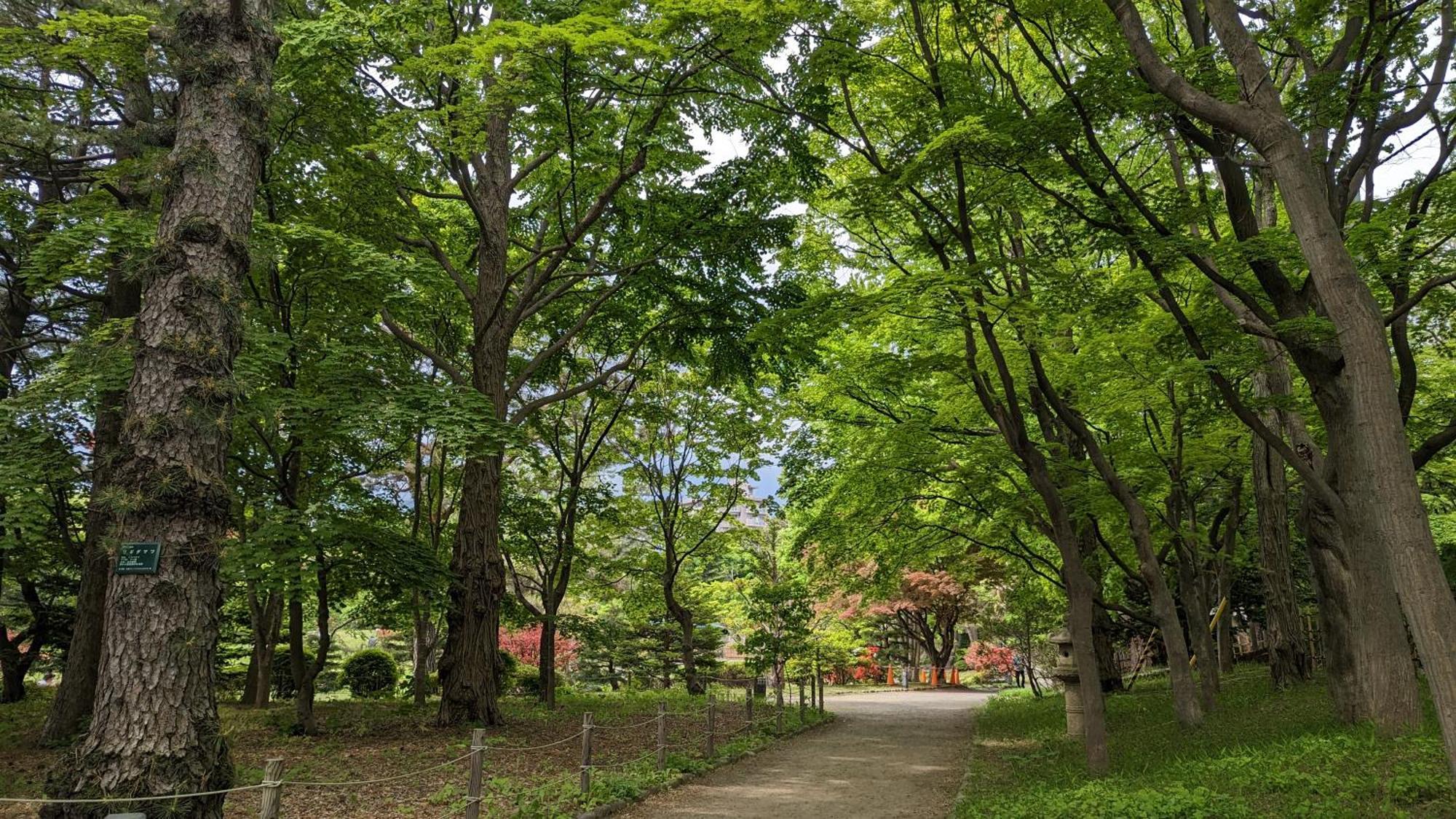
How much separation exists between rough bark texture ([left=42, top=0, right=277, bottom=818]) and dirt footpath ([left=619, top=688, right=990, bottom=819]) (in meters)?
4.49

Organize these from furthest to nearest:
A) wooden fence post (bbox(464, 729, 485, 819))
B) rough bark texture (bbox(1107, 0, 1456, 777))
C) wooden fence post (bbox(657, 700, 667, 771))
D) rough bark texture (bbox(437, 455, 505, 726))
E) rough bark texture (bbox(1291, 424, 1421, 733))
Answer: rough bark texture (bbox(437, 455, 505, 726)), wooden fence post (bbox(657, 700, 667, 771)), rough bark texture (bbox(1291, 424, 1421, 733)), wooden fence post (bbox(464, 729, 485, 819)), rough bark texture (bbox(1107, 0, 1456, 777))

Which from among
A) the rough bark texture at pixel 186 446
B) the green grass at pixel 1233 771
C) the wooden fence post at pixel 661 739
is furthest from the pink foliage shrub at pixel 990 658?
the rough bark texture at pixel 186 446

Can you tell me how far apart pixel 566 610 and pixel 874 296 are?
28.1m

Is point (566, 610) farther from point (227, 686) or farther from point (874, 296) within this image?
→ point (874, 296)

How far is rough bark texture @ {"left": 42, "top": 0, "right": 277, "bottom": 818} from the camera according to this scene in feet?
17.5

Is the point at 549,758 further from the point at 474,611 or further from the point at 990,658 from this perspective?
the point at 990,658

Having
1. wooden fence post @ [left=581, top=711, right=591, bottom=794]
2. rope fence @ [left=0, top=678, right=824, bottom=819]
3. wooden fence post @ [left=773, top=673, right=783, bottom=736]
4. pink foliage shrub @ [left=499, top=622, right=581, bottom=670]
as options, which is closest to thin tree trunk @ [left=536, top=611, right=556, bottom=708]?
rope fence @ [left=0, top=678, right=824, bottom=819]

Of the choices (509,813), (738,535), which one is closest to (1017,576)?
(738,535)

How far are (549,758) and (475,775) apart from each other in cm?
389

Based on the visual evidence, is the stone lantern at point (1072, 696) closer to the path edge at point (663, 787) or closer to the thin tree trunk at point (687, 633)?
the path edge at point (663, 787)

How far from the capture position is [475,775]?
6.70m

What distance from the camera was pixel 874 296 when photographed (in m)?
8.11

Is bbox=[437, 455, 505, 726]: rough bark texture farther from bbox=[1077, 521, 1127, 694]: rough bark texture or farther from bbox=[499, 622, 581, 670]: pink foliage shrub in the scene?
bbox=[499, 622, 581, 670]: pink foliage shrub

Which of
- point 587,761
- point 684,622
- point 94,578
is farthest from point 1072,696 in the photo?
point 94,578
